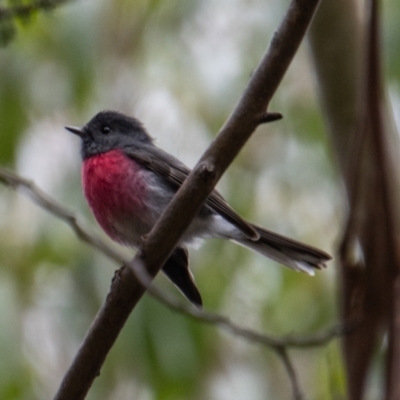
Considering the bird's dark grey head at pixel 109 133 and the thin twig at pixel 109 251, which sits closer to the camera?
the thin twig at pixel 109 251

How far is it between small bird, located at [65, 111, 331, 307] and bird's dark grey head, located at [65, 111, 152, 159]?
10cm

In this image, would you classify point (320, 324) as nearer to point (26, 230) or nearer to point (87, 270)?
point (87, 270)

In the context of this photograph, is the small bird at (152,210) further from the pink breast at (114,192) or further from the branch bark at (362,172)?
the branch bark at (362,172)

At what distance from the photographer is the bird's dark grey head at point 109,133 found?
14.1 ft

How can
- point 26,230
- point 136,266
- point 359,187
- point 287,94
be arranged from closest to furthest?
point 136,266
point 359,187
point 26,230
point 287,94

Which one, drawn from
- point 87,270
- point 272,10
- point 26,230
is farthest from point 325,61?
point 26,230

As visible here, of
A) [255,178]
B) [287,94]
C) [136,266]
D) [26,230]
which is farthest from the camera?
[287,94]

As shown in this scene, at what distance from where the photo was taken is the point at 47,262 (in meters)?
4.38

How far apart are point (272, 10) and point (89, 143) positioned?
1.33 m

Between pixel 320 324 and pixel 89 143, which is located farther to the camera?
pixel 320 324

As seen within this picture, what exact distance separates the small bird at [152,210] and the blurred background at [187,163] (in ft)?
1.33

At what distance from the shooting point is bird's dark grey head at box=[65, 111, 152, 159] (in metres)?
4.30

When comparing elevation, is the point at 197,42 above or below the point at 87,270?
above

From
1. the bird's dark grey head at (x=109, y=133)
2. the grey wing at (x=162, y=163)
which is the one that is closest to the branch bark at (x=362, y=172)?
the grey wing at (x=162, y=163)
